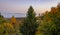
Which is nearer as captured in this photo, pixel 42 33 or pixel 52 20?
pixel 52 20

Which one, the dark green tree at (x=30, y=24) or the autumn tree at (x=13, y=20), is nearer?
the dark green tree at (x=30, y=24)

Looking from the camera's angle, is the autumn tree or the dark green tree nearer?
the dark green tree

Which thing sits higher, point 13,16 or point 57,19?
point 13,16

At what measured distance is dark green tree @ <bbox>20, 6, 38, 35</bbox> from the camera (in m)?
21.8

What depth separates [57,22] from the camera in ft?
44.2

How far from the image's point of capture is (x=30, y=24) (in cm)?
2241

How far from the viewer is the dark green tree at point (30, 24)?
2181cm

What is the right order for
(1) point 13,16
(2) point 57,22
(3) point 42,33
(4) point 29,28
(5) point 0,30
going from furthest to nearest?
(1) point 13,16 → (4) point 29,28 → (5) point 0,30 → (3) point 42,33 → (2) point 57,22

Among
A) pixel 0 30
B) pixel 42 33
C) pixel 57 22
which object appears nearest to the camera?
pixel 57 22

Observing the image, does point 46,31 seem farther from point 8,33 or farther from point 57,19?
point 8,33

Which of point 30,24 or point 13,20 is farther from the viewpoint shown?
point 13,20

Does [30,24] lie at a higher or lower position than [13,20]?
lower

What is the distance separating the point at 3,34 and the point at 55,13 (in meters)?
7.97

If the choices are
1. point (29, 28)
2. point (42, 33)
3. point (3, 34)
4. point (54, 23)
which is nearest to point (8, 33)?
point (3, 34)
